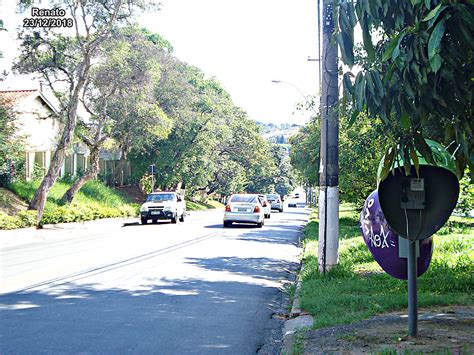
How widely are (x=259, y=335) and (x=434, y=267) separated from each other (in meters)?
4.90

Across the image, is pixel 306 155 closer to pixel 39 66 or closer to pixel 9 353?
pixel 39 66

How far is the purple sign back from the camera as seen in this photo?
752 centimetres

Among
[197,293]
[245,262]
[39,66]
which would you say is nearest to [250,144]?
[39,66]

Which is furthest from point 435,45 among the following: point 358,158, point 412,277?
point 358,158

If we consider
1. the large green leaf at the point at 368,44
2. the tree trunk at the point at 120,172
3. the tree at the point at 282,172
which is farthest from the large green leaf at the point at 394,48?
the tree at the point at 282,172

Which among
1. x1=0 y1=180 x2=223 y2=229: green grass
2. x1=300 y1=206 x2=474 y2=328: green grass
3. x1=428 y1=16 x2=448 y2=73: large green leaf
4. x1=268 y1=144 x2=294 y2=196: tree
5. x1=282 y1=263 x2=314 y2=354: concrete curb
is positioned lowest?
x1=282 y1=263 x2=314 y2=354: concrete curb

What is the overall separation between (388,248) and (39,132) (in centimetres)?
3115

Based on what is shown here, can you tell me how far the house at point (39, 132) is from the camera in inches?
1241

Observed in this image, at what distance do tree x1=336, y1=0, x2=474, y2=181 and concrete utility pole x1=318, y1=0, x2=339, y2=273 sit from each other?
577 cm

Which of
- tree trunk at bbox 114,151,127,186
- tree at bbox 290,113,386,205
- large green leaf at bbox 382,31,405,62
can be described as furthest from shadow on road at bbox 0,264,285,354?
tree trunk at bbox 114,151,127,186

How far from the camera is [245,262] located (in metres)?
13.8

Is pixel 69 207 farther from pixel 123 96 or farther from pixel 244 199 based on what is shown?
pixel 244 199

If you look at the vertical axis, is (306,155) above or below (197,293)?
above

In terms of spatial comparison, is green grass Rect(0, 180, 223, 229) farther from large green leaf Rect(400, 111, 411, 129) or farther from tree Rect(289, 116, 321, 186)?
large green leaf Rect(400, 111, 411, 129)
